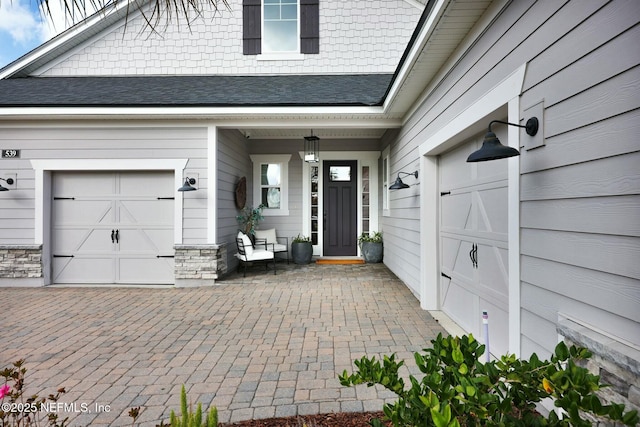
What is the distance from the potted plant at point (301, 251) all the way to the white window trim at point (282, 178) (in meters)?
0.85

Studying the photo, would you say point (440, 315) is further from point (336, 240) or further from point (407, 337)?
point (336, 240)

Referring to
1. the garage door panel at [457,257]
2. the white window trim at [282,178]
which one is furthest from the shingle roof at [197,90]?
the garage door panel at [457,257]

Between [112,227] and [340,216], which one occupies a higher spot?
[340,216]

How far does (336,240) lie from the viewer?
8.55 m

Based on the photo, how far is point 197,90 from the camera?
647 centimetres

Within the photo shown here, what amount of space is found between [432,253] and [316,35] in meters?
5.63

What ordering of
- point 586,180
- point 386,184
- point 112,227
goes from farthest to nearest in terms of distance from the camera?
point 386,184 < point 112,227 < point 586,180

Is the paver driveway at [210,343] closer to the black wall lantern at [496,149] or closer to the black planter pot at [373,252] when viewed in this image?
the black wall lantern at [496,149]

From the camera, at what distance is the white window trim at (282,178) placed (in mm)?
8438

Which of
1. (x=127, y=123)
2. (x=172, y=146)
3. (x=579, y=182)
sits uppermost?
(x=127, y=123)

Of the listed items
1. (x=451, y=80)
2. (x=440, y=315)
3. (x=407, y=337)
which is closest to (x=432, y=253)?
(x=440, y=315)

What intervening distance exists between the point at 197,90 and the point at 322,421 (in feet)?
19.8

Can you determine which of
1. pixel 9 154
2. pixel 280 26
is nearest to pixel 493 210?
pixel 280 26

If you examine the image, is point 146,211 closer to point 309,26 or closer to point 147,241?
point 147,241
